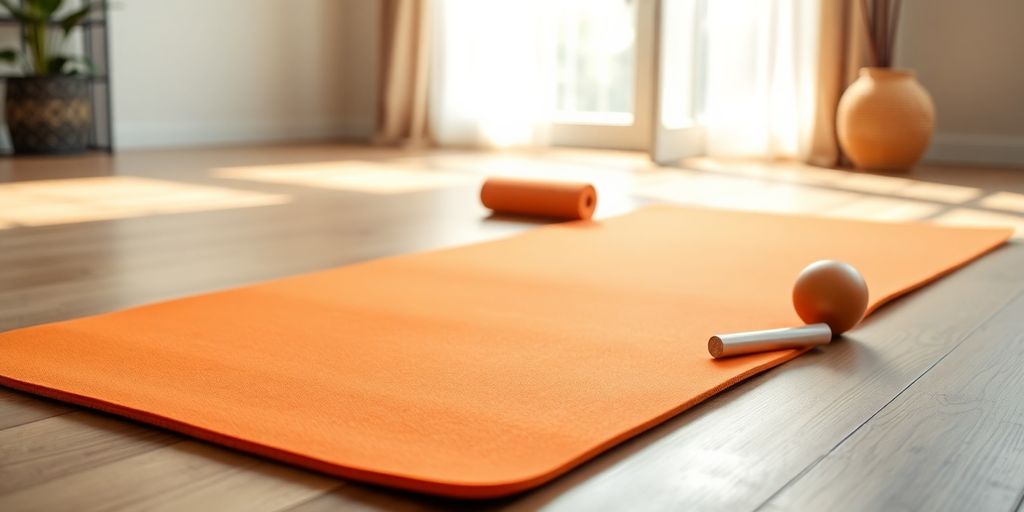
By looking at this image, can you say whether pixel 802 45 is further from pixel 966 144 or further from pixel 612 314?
pixel 612 314

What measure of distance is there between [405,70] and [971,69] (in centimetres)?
257

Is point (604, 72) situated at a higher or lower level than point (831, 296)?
higher

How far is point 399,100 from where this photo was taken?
557cm

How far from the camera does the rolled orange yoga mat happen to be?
8.93 ft

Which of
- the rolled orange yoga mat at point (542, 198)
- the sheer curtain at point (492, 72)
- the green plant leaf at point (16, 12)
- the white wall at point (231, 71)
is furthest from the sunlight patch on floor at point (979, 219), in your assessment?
the white wall at point (231, 71)

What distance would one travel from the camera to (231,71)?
5445 mm

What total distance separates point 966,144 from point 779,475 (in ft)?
12.8

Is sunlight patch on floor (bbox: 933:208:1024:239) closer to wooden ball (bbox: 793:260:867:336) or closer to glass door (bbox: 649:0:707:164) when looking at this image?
wooden ball (bbox: 793:260:867:336)

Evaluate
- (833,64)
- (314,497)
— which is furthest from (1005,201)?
(314,497)

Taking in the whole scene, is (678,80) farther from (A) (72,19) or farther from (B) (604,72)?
(A) (72,19)

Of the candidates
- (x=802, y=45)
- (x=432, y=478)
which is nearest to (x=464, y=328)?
(x=432, y=478)

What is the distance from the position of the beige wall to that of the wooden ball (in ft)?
10.8

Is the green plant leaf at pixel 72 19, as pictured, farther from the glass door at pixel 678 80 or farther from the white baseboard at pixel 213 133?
the glass door at pixel 678 80

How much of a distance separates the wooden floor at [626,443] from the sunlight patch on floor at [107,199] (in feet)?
0.04
